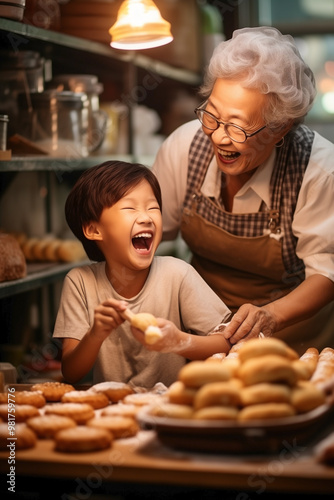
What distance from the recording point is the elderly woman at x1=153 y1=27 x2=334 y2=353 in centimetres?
A: 200

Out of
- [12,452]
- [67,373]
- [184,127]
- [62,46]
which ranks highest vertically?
[62,46]

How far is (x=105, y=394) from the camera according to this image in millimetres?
1638

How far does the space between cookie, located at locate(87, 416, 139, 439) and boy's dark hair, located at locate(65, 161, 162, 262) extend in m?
0.64

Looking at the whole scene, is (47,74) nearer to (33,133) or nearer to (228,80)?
(33,133)

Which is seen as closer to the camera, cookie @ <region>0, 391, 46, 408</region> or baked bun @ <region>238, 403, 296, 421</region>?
baked bun @ <region>238, 403, 296, 421</region>

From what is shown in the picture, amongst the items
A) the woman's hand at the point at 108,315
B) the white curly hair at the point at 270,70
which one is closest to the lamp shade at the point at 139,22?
the white curly hair at the point at 270,70

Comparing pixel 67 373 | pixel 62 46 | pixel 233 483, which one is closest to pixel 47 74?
pixel 62 46

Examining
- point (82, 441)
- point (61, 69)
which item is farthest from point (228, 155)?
point (61, 69)

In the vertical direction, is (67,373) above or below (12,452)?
below

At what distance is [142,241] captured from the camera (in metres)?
1.91

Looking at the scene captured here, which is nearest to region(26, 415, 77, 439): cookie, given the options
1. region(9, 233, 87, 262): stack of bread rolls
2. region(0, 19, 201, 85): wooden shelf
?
region(0, 19, 201, 85): wooden shelf

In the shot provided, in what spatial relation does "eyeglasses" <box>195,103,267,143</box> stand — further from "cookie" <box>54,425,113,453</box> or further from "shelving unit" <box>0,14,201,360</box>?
"cookie" <box>54,425,113,453</box>

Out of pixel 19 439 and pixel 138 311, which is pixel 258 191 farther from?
pixel 19 439

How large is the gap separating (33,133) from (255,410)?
5.99ft
